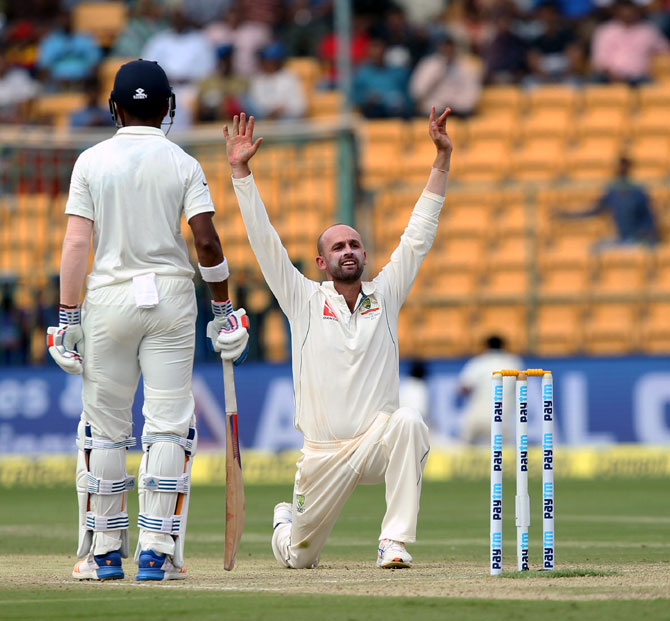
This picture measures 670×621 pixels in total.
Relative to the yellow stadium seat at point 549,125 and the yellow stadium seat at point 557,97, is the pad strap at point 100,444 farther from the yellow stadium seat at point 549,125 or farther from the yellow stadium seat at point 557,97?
the yellow stadium seat at point 557,97

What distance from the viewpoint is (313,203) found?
55.1 ft

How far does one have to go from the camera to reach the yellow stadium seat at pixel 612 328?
1677 centimetres

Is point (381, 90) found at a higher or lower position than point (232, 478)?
higher

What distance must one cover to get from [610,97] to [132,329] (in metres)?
13.6

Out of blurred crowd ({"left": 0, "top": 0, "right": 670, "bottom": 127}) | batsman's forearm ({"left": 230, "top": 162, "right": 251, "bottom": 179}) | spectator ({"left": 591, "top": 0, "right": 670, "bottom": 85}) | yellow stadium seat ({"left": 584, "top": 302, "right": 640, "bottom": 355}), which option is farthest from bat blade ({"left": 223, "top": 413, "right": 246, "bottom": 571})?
spectator ({"left": 591, "top": 0, "right": 670, "bottom": 85})

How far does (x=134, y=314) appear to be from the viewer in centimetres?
666

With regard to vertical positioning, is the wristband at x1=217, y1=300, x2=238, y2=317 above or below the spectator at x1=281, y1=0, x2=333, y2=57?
below

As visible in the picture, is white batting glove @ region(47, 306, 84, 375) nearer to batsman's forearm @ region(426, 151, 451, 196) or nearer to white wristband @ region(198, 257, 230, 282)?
white wristband @ region(198, 257, 230, 282)

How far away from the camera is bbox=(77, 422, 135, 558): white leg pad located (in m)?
6.70

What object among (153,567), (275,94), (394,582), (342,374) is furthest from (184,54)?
(394,582)

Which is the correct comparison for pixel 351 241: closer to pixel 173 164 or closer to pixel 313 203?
pixel 173 164

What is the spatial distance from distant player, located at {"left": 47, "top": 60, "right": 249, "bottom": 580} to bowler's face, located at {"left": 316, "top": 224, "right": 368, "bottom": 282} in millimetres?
789

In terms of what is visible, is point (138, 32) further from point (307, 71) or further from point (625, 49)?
point (625, 49)

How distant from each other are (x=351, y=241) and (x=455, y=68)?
1215 centimetres
